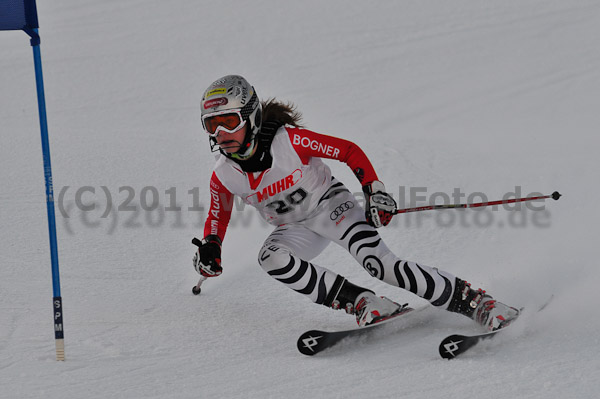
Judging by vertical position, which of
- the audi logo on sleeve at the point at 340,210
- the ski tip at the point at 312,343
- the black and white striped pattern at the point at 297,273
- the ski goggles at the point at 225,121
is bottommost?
the ski tip at the point at 312,343

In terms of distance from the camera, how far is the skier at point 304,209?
12.7ft

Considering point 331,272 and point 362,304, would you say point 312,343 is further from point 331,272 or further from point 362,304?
point 331,272

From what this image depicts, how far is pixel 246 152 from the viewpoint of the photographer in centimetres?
400

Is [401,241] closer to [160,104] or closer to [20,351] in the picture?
[20,351]

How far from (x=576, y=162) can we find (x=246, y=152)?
559 cm

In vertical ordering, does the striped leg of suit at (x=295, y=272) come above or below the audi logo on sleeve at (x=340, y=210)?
below

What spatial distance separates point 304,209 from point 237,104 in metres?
0.80

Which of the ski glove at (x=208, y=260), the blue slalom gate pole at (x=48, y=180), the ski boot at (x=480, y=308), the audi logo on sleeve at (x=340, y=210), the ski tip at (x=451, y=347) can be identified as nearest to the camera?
the ski tip at (x=451, y=347)

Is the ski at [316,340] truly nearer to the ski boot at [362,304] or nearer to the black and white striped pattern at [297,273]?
the ski boot at [362,304]

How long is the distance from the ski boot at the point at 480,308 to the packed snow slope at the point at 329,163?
10 cm

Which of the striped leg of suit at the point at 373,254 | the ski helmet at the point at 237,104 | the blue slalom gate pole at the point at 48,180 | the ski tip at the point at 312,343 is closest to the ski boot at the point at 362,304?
the striped leg of suit at the point at 373,254

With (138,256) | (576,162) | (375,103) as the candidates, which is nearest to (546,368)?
(138,256)

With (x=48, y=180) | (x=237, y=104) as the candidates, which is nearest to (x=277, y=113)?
(x=237, y=104)

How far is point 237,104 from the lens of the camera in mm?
3855
